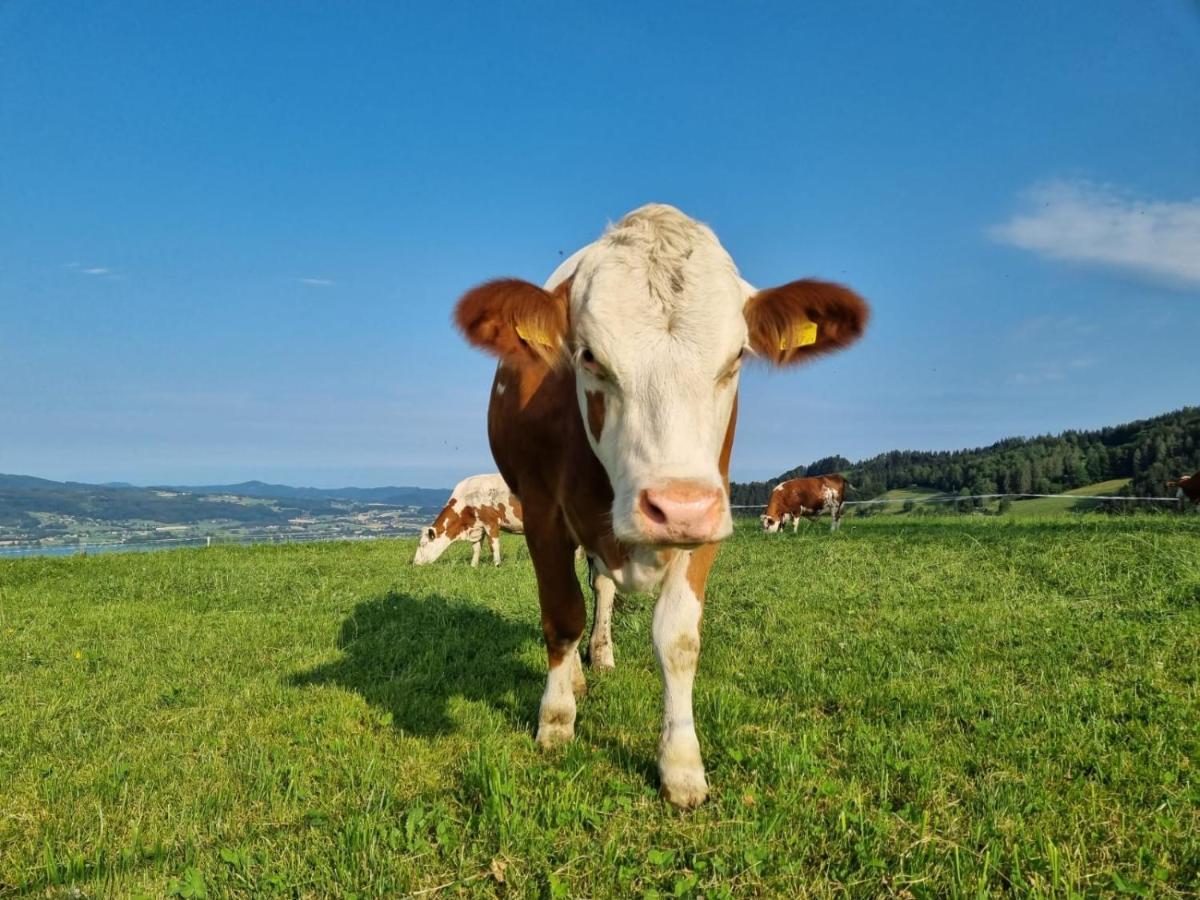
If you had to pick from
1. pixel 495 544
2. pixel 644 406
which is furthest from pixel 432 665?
pixel 495 544

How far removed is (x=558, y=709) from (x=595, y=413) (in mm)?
1849

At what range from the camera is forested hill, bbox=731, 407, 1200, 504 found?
176ft

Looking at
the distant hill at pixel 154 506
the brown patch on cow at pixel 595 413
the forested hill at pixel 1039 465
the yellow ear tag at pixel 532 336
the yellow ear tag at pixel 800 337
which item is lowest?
the distant hill at pixel 154 506

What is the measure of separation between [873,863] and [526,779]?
64.9 inches

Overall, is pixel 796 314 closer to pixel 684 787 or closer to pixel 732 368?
pixel 732 368

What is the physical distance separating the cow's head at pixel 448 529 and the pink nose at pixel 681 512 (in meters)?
18.2

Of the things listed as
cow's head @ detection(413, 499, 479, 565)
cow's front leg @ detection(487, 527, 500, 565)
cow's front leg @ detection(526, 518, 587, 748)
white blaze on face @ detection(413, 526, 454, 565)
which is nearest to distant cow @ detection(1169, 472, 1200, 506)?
cow's front leg @ detection(487, 527, 500, 565)

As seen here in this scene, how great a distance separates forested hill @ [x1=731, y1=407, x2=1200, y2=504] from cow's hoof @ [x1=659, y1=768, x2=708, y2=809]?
41.7m

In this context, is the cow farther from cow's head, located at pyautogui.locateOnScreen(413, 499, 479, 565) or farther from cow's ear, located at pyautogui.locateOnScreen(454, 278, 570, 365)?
cow's ear, located at pyautogui.locateOnScreen(454, 278, 570, 365)

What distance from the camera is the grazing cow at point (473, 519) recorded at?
20891 millimetres

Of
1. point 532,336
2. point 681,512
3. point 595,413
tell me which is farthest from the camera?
point 532,336

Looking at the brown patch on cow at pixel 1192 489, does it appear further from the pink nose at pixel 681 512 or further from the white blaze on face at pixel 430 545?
the pink nose at pixel 681 512

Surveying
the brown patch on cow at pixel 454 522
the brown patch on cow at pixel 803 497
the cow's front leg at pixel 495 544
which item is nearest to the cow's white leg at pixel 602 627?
the cow's front leg at pixel 495 544

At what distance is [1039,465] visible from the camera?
61219 mm
